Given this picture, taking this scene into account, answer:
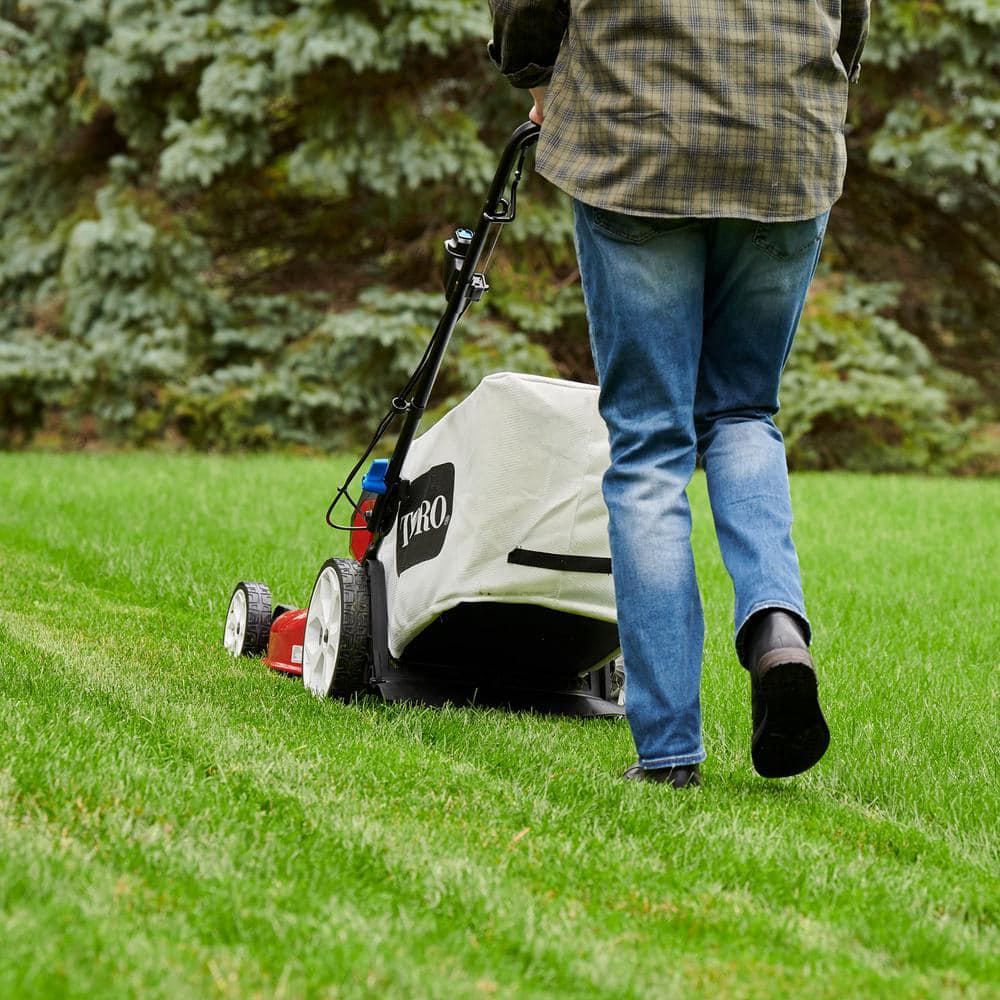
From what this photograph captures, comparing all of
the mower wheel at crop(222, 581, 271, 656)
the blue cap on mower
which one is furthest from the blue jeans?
the mower wheel at crop(222, 581, 271, 656)

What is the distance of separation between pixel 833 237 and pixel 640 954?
1512 cm

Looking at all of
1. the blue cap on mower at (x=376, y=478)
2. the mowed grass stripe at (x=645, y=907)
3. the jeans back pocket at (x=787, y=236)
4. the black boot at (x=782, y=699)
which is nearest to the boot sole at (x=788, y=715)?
the black boot at (x=782, y=699)

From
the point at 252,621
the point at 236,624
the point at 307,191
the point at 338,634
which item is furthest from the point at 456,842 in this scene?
the point at 307,191

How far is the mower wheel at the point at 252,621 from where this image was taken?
4.25 m

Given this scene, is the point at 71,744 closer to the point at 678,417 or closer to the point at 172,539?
the point at 678,417

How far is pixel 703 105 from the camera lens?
2.52 meters

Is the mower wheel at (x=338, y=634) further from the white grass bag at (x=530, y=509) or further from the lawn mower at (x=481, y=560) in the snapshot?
the white grass bag at (x=530, y=509)

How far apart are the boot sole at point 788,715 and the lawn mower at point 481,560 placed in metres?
0.77

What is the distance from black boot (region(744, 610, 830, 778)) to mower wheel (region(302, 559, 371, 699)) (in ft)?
3.89

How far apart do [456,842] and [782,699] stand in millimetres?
600

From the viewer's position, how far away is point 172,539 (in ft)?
21.4

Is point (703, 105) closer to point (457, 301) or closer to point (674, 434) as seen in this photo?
point (674, 434)

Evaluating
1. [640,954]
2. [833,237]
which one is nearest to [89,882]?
[640,954]

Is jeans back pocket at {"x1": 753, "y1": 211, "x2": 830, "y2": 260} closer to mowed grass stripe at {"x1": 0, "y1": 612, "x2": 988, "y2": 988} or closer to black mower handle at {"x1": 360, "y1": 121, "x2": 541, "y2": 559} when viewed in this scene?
black mower handle at {"x1": 360, "y1": 121, "x2": 541, "y2": 559}
